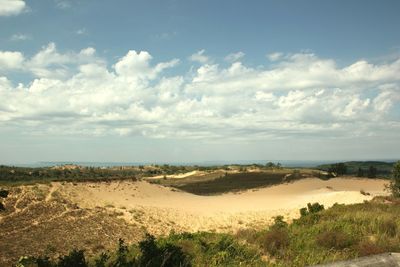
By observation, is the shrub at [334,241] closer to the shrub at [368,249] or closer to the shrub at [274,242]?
the shrub at [368,249]

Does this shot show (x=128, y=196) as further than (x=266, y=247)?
Yes

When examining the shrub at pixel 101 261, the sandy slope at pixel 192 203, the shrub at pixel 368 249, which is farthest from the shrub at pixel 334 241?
the sandy slope at pixel 192 203

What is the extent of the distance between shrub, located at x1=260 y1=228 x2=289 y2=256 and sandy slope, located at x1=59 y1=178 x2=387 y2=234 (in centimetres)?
1354

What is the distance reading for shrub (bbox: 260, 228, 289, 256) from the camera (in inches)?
383

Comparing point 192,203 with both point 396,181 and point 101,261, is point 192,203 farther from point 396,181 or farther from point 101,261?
point 101,261

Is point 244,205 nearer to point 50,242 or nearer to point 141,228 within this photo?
point 141,228

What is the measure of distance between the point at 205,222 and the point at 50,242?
36.4 feet

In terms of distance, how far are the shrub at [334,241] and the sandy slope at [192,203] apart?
1462 cm

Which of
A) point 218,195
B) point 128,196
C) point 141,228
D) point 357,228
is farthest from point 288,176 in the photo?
point 357,228

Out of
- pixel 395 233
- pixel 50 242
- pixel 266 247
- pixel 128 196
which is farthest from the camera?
pixel 128 196

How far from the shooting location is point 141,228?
23750 mm

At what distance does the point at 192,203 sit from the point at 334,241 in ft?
87.7

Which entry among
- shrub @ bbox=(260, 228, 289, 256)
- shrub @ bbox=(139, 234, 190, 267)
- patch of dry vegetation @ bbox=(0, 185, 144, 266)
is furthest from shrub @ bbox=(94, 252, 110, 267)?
patch of dry vegetation @ bbox=(0, 185, 144, 266)

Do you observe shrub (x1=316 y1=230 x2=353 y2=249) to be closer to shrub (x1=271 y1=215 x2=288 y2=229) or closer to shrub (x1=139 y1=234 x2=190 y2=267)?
shrub (x1=139 y1=234 x2=190 y2=267)
